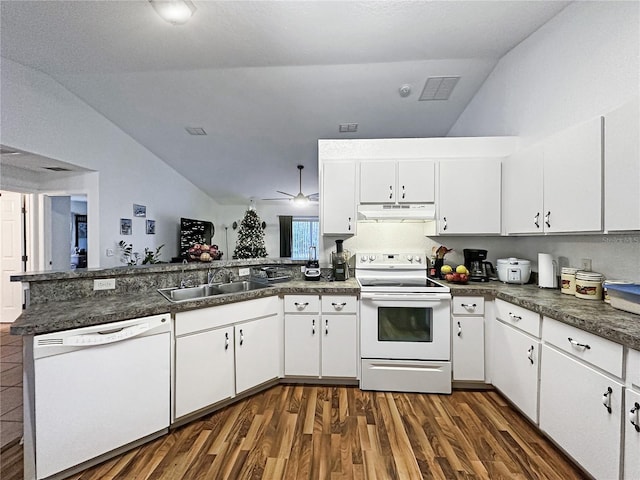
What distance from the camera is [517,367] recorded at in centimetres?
200

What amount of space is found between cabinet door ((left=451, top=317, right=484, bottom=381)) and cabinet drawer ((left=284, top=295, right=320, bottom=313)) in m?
1.24

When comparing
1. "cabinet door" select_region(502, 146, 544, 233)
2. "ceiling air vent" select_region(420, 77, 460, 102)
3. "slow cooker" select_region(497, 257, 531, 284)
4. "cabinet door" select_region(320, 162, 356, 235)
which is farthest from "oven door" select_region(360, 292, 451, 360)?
"ceiling air vent" select_region(420, 77, 460, 102)

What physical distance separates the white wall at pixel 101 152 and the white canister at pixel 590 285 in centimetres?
521

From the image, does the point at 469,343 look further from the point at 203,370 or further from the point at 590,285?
the point at 203,370

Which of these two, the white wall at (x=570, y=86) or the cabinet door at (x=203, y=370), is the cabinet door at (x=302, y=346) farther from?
the white wall at (x=570, y=86)

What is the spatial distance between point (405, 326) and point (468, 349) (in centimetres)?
57

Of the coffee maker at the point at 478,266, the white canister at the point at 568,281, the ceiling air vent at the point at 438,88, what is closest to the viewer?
the white canister at the point at 568,281

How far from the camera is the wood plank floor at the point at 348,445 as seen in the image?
155 cm

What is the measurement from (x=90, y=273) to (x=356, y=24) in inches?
113

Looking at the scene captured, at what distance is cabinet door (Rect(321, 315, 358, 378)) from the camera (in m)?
2.44

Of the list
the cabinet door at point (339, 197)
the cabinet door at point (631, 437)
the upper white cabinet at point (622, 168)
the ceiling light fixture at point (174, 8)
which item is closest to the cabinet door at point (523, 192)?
the upper white cabinet at point (622, 168)

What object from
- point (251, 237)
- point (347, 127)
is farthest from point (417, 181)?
point (251, 237)

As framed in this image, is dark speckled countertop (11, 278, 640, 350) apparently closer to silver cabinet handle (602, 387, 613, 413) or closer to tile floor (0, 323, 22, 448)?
silver cabinet handle (602, 387, 613, 413)

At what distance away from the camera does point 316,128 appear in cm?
423
